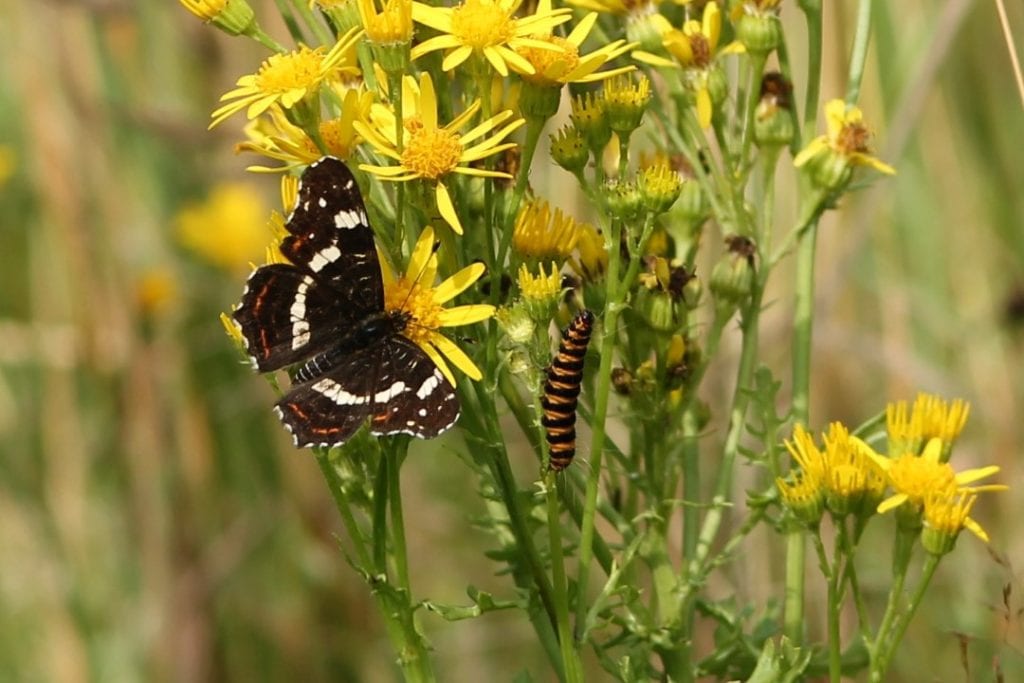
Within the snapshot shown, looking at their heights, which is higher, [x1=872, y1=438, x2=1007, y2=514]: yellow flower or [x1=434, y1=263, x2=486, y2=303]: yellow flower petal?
[x1=434, y1=263, x2=486, y2=303]: yellow flower petal

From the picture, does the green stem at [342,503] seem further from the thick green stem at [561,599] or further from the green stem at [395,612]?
the thick green stem at [561,599]

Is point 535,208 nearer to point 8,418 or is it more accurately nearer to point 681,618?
point 681,618

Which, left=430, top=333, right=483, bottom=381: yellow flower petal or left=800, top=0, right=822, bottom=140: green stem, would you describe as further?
left=800, top=0, right=822, bottom=140: green stem

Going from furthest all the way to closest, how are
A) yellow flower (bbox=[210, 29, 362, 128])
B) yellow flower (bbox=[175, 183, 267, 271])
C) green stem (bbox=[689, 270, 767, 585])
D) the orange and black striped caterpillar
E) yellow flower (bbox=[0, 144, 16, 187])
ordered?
yellow flower (bbox=[175, 183, 267, 271]) < yellow flower (bbox=[0, 144, 16, 187]) < green stem (bbox=[689, 270, 767, 585]) < yellow flower (bbox=[210, 29, 362, 128]) < the orange and black striped caterpillar

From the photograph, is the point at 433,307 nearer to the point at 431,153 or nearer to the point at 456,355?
the point at 456,355

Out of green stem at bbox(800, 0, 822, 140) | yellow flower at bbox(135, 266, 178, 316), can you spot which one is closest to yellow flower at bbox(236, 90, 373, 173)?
green stem at bbox(800, 0, 822, 140)

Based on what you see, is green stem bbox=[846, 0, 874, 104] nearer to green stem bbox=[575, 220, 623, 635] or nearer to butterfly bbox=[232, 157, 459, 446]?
green stem bbox=[575, 220, 623, 635]

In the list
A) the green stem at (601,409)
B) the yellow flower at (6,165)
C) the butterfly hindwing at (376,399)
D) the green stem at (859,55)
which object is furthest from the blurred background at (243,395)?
the green stem at (601,409)
